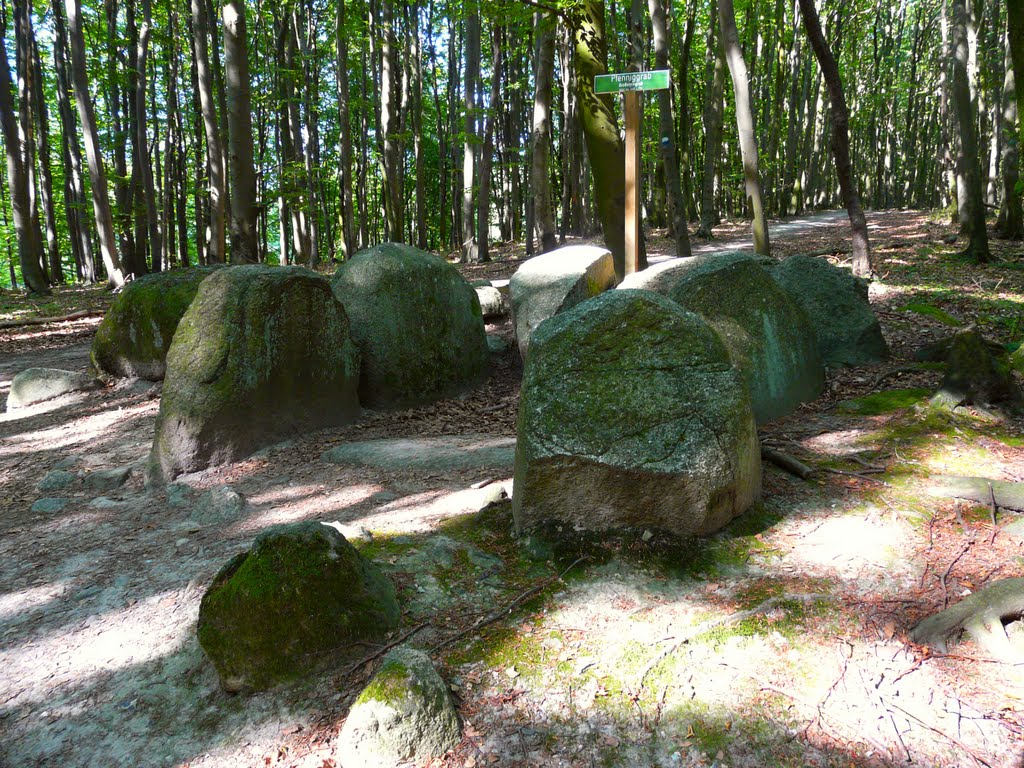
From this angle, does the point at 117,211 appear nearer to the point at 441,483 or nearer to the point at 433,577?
the point at 441,483

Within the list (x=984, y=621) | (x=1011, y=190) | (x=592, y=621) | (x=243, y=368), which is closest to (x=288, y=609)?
(x=592, y=621)

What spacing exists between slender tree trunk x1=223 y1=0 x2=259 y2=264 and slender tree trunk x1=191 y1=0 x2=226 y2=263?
1.97 meters

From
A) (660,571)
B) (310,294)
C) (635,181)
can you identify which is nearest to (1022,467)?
(660,571)

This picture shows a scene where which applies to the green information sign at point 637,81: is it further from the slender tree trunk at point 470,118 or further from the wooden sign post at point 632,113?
the slender tree trunk at point 470,118

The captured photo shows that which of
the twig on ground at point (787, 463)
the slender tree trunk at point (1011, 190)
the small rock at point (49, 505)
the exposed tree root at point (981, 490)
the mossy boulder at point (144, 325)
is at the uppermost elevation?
the slender tree trunk at point (1011, 190)

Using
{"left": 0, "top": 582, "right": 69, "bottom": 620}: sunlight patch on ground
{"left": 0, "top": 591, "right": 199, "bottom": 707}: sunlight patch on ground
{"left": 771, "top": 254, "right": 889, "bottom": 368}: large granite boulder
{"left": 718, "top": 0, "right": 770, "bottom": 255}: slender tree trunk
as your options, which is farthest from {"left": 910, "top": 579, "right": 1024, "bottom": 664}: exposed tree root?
{"left": 718, "top": 0, "right": 770, "bottom": 255}: slender tree trunk

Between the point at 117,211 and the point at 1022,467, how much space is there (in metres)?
20.3

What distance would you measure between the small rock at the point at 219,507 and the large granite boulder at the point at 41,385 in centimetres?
467

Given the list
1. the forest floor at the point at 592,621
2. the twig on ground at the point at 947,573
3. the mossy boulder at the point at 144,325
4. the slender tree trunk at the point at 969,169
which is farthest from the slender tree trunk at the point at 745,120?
the mossy boulder at the point at 144,325

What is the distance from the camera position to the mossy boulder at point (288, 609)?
2.96m

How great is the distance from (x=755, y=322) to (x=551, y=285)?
2.79 m

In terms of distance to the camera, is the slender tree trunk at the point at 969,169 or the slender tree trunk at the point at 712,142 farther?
the slender tree trunk at the point at 712,142

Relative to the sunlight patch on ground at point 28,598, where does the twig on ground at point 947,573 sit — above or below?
above

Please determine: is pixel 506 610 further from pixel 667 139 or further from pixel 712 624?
pixel 667 139
